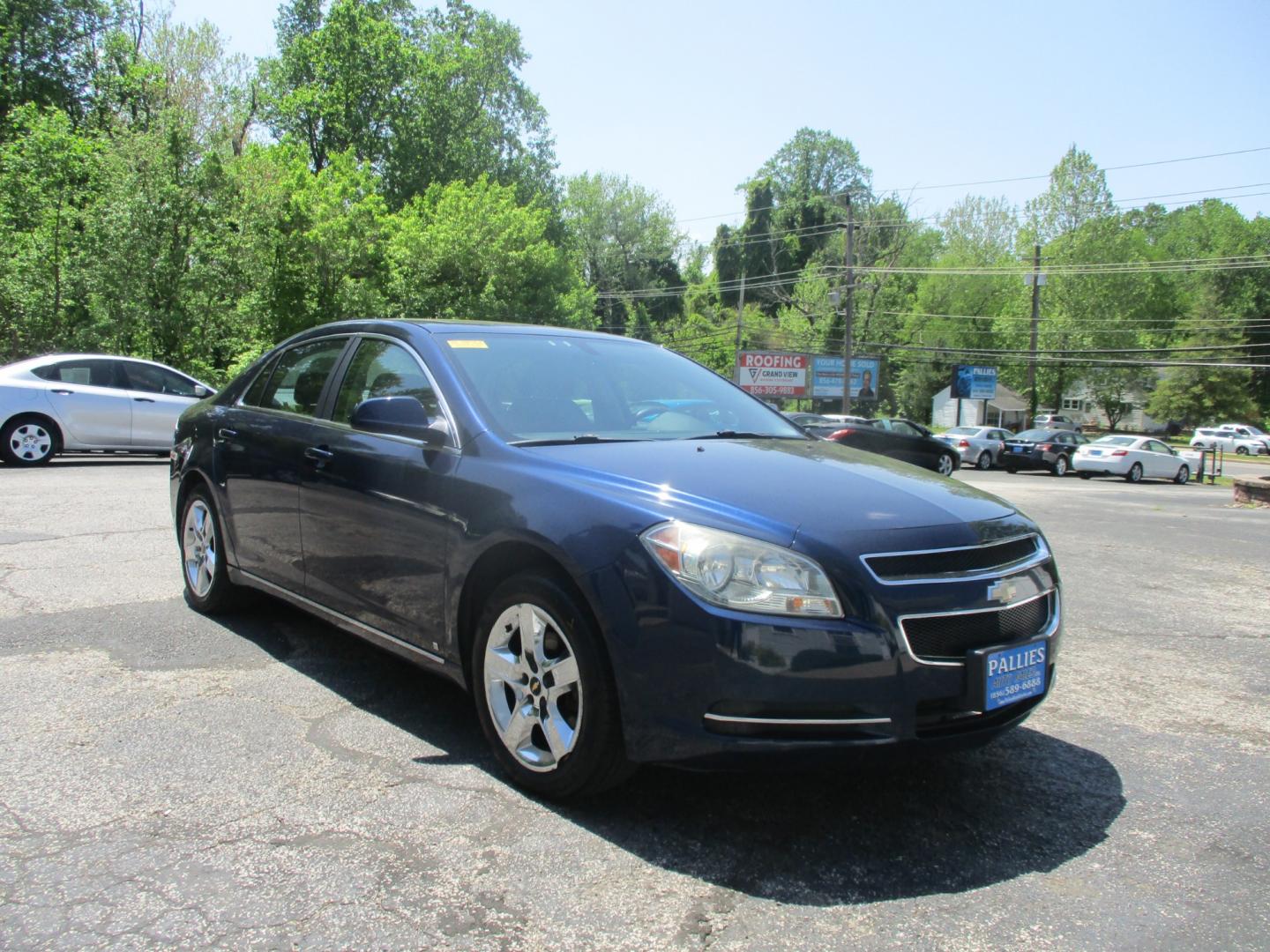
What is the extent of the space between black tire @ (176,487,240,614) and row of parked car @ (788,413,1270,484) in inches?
732

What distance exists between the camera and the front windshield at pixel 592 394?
12.5 feet

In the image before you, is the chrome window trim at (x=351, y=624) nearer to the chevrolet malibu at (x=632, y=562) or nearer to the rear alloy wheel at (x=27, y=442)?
the chevrolet malibu at (x=632, y=562)

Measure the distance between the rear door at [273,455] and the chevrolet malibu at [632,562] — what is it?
1.1 inches

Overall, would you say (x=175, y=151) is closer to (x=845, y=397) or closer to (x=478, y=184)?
(x=478, y=184)

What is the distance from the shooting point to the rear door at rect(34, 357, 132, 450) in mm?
12914

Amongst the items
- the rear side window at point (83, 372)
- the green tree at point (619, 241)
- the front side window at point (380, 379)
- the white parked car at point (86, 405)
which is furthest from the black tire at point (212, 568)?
the green tree at point (619, 241)

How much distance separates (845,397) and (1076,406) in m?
49.6

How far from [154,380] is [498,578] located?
12.4 m

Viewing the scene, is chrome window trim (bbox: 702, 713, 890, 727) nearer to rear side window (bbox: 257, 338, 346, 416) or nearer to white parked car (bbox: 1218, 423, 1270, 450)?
rear side window (bbox: 257, 338, 346, 416)

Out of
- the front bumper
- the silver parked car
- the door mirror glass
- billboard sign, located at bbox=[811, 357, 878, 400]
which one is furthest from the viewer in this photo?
billboard sign, located at bbox=[811, 357, 878, 400]

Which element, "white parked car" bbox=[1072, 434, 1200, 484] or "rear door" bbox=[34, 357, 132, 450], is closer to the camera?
"rear door" bbox=[34, 357, 132, 450]

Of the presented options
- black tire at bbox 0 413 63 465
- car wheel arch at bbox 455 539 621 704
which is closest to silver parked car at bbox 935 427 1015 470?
black tire at bbox 0 413 63 465

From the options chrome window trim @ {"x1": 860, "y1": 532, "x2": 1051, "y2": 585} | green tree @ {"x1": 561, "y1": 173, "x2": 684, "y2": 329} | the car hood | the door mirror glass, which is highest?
green tree @ {"x1": 561, "y1": 173, "x2": 684, "y2": 329}

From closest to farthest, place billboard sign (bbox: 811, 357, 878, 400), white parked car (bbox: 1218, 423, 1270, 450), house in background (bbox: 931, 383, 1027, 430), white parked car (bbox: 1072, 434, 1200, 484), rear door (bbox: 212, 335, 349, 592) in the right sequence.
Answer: rear door (bbox: 212, 335, 349, 592)
white parked car (bbox: 1072, 434, 1200, 484)
billboard sign (bbox: 811, 357, 878, 400)
white parked car (bbox: 1218, 423, 1270, 450)
house in background (bbox: 931, 383, 1027, 430)
